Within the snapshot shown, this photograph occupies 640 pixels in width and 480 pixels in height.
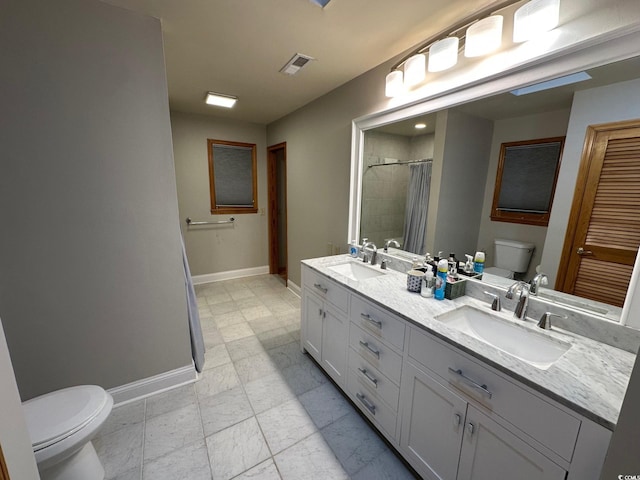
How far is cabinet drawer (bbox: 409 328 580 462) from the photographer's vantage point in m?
0.78

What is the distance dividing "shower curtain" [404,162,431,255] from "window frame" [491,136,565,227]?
0.44 metres

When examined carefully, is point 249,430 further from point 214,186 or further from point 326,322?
point 214,186

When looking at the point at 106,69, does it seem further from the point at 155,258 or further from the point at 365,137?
the point at 365,137

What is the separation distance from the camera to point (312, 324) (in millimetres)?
2096

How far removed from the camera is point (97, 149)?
1475 millimetres

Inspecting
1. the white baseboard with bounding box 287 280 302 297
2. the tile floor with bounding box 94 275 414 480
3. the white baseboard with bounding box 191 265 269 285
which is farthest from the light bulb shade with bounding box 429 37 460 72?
the white baseboard with bounding box 191 265 269 285

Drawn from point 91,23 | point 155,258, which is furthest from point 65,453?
point 91,23

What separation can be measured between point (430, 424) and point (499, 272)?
34.2 inches

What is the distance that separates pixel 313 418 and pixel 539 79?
2192 millimetres

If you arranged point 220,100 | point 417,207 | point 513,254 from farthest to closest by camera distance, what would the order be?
point 220,100, point 417,207, point 513,254

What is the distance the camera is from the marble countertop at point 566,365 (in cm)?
76

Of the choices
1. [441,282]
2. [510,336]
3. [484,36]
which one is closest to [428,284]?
[441,282]

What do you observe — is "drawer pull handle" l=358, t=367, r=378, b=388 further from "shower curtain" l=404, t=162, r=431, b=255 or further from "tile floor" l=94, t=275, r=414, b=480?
"shower curtain" l=404, t=162, r=431, b=255

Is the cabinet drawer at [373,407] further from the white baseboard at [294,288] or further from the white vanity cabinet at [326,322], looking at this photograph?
the white baseboard at [294,288]
